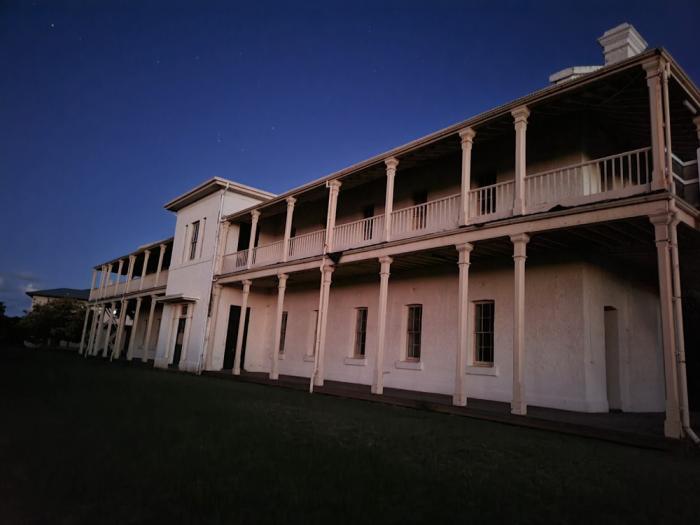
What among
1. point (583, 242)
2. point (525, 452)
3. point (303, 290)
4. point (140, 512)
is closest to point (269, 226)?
point (303, 290)

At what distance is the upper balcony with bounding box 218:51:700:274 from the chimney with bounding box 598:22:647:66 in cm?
268

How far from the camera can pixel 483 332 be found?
41.3 feet

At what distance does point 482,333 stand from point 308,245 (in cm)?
654

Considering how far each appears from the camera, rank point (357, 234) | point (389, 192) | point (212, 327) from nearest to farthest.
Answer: point (389, 192)
point (357, 234)
point (212, 327)

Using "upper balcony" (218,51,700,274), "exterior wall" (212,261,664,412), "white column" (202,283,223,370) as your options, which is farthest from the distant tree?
"exterior wall" (212,261,664,412)

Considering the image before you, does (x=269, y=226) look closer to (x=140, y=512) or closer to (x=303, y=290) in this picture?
(x=303, y=290)

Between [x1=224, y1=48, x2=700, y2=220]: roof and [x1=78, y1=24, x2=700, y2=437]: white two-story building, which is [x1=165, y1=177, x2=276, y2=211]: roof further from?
[x1=224, y1=48, x2=700, y2=220]: roof

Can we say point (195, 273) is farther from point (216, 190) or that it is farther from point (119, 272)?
point (119, 272)

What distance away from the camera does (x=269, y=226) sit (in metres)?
21.6

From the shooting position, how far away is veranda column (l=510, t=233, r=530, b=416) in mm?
8898

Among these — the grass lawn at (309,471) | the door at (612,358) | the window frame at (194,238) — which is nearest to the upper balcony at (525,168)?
the door at (612,358)

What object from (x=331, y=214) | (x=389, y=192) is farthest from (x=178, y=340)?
(x=389, y=192)

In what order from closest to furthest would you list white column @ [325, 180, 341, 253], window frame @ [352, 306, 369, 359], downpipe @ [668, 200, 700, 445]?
downpipe @ [668, 200, 700, 445], white column @ [325, 180, 341, 253], window frame @ [352, 306, 369, 359]

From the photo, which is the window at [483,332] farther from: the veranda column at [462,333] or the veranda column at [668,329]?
the veranda column at [668,329]
